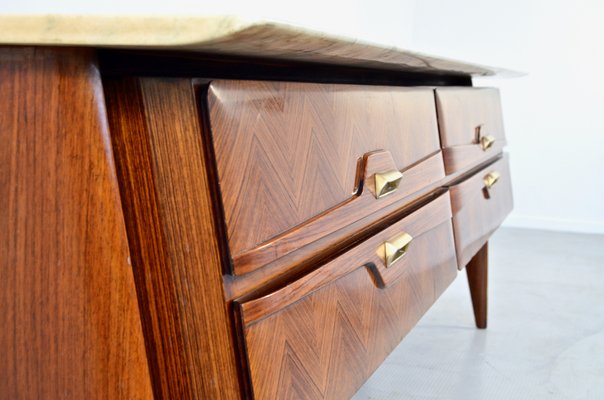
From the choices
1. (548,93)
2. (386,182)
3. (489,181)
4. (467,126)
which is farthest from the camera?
(548,93)

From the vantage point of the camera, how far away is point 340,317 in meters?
0.55

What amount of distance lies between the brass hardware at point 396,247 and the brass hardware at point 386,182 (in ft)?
0.18

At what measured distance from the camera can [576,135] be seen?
3107 mm

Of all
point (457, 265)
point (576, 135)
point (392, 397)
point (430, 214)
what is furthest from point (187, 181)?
point (576, 135)

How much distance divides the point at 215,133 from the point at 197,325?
12cm

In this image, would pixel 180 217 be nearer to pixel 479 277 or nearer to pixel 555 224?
pixel 479 277

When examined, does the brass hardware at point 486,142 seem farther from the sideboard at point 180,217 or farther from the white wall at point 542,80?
the white wall at point 542,80

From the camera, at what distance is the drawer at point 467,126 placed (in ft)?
3.02

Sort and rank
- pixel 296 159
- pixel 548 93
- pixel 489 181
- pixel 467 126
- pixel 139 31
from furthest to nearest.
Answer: pixel 548 93 < pixel 489 181 < pixel 467 126 < pixel 296 159 < pixel 139 31

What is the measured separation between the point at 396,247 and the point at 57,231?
0.40 m

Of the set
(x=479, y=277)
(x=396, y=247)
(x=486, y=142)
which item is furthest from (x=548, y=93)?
(x=396, y=247)

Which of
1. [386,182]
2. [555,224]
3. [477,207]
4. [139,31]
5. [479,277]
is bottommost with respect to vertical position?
[555,224]

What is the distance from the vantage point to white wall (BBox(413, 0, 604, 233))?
305cm

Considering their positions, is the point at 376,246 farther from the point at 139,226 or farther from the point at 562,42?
the point at 562,42
